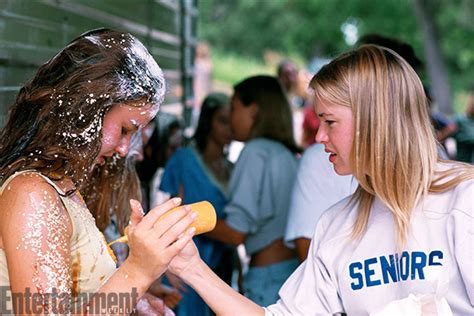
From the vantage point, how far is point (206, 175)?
14.3 feet

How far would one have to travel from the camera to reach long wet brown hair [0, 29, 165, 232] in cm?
192

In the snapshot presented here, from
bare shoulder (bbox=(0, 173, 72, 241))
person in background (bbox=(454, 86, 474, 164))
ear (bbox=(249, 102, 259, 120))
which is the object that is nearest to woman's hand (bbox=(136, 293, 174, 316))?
bare shoulder (bbox=(0, 173, 72, 241))

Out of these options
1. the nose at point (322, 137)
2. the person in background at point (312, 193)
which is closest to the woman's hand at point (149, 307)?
the nose at point (322, 137)

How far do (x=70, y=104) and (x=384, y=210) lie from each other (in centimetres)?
104

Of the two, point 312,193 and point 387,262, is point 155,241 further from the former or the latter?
point 312,193

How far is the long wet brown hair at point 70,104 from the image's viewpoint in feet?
6.29

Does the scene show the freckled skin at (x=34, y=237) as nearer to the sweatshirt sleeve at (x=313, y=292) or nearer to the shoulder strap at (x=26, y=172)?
the shoulder strap at (x=26, y=172)

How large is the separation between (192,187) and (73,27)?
112 centimetres

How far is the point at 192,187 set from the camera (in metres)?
4.30

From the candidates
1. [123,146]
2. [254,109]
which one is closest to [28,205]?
[123,146]

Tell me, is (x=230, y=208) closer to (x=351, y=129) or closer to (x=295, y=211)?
(x=295, y=211)

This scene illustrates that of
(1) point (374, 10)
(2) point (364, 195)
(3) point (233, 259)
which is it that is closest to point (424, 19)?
(1) point (374, 10)

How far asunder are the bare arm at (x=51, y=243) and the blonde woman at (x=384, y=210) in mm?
442

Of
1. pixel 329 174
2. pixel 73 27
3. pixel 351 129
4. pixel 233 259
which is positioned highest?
pixel 73 27
